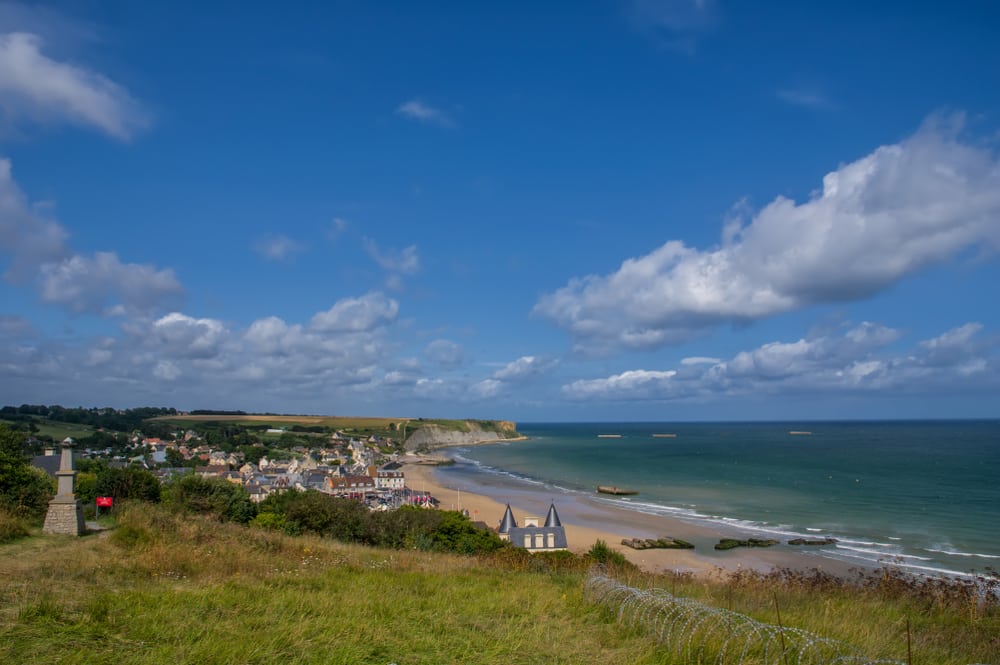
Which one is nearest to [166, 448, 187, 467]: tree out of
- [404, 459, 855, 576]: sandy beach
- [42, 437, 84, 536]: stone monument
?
[404, 459, 855, 576]: sandy beach

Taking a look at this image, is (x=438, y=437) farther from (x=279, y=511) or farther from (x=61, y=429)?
(x=279, y=511)

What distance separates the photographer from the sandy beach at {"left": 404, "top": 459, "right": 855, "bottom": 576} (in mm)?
28891

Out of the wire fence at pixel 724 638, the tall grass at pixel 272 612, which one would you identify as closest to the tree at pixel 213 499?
the tall grass at pixel 272 612

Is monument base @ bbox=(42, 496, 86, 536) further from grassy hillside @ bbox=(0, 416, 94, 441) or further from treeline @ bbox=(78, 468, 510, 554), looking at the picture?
grassy hillside @ bbox=(0, 416, 94, 441)

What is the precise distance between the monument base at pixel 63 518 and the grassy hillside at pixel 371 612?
0.94 m

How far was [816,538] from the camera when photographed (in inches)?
1415

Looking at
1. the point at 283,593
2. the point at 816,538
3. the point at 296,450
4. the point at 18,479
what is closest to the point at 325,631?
the point at 283,593

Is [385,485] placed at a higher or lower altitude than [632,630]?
lower

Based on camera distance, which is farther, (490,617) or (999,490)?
(999,490)

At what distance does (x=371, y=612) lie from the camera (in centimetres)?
730

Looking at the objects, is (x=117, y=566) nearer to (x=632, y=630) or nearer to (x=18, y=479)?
(x=632, y=630)

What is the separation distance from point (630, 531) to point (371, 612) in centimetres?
3545

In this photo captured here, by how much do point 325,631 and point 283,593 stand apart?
2.04 m

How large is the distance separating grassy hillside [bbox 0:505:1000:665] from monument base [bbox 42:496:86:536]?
944mm
